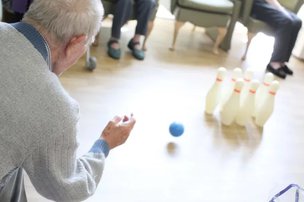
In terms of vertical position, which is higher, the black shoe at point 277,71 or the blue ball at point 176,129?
the blue ball at point 176,129

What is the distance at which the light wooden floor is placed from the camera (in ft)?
5.56

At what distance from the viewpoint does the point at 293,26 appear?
313 centimetres

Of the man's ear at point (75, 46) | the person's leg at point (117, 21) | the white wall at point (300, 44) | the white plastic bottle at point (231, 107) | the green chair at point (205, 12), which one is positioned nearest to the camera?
the man's ear at point (75, 46)

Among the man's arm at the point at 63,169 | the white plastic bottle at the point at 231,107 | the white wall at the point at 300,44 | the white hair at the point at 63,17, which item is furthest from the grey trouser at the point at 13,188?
the white wall at the point at 300,44

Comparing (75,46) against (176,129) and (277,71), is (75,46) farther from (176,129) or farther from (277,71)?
(277,71)

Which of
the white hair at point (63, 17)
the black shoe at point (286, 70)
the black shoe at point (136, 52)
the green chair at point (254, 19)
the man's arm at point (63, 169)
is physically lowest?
the black shoe at point (286, 70)

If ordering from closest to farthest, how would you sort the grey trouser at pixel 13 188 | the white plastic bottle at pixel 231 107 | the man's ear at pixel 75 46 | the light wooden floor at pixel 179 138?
the man's ear at pixel 75 46, the grey trouser at pixel 13 188, the light wooden floor at pixel 179 138, the white plastic bottle at pixel 231 107

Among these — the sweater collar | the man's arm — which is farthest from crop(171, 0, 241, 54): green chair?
the sweater collar

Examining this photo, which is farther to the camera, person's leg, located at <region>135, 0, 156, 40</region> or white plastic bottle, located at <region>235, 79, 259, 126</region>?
person's leg, located at <region>135, 0, 156, 40</region>

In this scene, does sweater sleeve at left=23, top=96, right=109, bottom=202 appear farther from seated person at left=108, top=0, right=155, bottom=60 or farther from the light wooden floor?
seated person at left=108, top=0, right=155, bottom=60

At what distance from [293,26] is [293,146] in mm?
1304

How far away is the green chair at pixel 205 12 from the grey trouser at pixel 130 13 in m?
0.29

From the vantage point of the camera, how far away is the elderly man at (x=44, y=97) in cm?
79

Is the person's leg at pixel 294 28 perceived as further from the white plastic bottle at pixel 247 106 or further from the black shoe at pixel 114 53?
the black shoe at pixel 114 53
